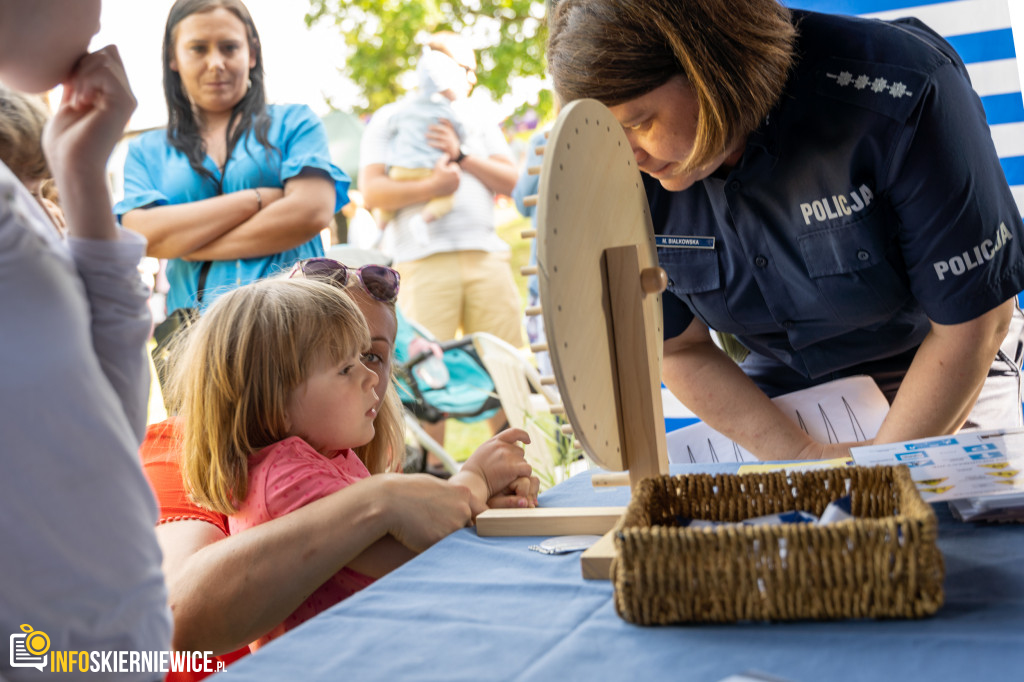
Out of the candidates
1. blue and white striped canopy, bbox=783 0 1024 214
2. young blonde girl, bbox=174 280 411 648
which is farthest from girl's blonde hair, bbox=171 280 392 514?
blue and white striped canopy, bbox=783 0 1024 214

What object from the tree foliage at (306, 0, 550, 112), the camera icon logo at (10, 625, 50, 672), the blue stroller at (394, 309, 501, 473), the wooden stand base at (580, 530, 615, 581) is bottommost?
the blue stroller at (394, 309, 501, 473)

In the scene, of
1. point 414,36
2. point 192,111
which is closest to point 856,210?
point 192,111

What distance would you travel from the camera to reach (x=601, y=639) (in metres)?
0.72

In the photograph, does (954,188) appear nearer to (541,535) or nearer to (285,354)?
(541,535)

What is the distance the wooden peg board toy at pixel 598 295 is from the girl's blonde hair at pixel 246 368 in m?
0.36

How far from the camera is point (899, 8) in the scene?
2.32 metres

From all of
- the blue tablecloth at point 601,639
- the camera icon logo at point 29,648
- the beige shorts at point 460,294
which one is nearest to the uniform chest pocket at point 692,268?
the blue tablecloth at point 601,639

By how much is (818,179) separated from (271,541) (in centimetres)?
102

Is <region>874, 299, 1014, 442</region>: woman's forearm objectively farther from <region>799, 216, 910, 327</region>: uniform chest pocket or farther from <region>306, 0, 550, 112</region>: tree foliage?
<region>306, 0, 550, 112</region>: tree foliage

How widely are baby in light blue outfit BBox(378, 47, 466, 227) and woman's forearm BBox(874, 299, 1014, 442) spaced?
2952mm

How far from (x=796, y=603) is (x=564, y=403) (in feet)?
1.00

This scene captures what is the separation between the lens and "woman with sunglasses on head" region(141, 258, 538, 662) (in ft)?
3.23

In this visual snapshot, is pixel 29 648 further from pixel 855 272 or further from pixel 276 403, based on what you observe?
pixel 855 272

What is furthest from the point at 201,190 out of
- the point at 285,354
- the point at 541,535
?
the point at 541,535
